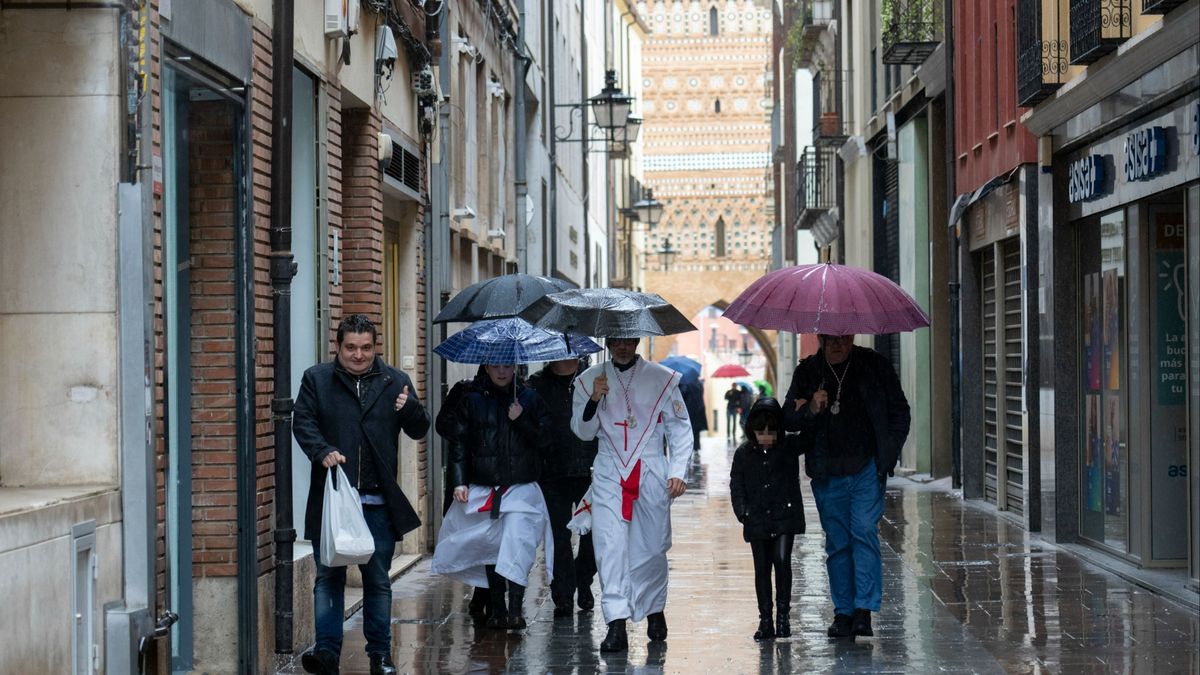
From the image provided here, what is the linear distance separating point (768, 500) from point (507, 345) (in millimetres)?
1826

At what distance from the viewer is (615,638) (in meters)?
9.72

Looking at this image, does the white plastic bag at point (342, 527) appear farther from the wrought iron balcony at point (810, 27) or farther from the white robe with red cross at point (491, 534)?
the wrought iron balcony at point (810, 27)

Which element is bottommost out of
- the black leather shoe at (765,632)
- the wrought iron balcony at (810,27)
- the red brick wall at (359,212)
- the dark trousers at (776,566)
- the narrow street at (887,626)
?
the narrow street at (887,626)

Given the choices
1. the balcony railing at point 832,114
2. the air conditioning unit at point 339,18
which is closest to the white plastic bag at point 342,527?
the air conditioning unit at point 339,18

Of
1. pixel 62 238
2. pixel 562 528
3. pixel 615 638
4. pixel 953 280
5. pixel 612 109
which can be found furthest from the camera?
pixel 612 109

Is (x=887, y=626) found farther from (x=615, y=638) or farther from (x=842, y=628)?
(x=615, y=638)

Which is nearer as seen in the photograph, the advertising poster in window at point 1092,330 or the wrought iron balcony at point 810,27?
the advertising poster in window at point 1092,330

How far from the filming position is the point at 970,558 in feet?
46.5

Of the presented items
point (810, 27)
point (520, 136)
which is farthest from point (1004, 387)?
point (810, 27)

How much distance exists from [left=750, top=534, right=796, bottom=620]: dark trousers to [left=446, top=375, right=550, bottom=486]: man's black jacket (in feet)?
4.56

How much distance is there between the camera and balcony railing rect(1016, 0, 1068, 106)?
594 inches

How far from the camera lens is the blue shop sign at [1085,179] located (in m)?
13.9

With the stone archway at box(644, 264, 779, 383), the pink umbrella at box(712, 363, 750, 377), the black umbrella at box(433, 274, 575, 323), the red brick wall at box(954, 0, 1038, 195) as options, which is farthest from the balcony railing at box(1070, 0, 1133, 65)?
the stone archway at box(644, 264, 779, 383)

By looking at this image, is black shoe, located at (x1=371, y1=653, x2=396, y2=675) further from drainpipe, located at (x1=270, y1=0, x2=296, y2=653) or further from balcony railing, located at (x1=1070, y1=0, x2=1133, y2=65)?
balcony railing, located at (x1=1070, y1=0, x2=1133, y2=65)
